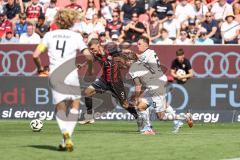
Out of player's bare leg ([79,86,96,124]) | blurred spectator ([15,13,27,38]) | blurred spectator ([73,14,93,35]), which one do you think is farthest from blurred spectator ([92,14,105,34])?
player's bare leg ([79,86,96,124])

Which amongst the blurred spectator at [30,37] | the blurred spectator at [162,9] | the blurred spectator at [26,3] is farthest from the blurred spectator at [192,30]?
the blurred spectator at [26,3]

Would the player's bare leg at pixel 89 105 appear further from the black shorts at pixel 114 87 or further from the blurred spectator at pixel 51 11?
the blurred spectator at pixel 51 11

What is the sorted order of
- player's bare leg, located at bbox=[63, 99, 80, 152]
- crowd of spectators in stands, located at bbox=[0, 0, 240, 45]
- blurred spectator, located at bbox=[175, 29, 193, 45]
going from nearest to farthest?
player's bare leg, located at bbox=[63, 99, 80, 152], blurred spectator, located at bbox=[175, 29, 193, 45], crowd of spectators in stands, located at bbox=[0, 0, 240, 45]

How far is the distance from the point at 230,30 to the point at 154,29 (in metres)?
2.53

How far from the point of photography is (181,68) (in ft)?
77.8

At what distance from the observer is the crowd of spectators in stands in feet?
85.8

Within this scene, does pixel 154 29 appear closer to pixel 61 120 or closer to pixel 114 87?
pixel 114 87

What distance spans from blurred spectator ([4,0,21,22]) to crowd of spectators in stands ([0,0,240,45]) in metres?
0.17

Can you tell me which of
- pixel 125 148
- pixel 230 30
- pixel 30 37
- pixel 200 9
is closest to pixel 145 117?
pixel 125 148

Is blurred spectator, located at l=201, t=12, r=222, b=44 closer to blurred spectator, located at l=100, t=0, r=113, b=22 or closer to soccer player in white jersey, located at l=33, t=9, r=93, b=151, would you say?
blurred spectator, located at l=100, t=0, r=113, b=22

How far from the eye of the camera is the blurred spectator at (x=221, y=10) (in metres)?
26.9

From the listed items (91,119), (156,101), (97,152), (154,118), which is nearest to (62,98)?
(97,152)

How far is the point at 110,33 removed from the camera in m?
27.2

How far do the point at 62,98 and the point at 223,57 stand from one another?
41.5 ft
